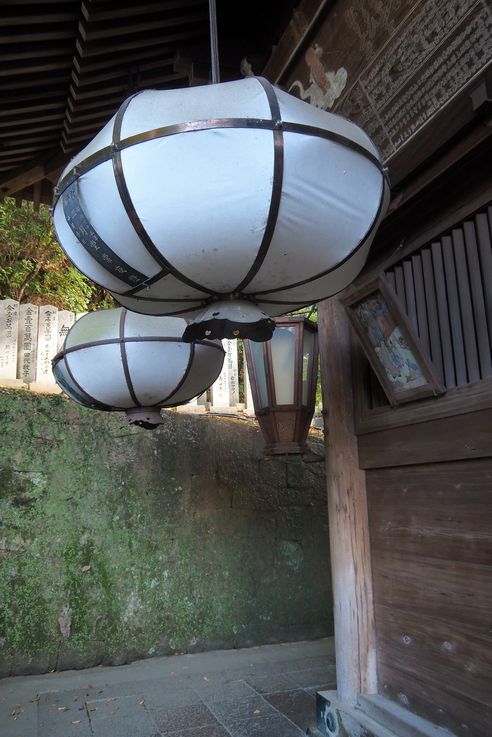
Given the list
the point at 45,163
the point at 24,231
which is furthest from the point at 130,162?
the point at 24,231

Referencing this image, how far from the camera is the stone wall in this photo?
5.54 m

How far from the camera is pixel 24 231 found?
9820 millimetres

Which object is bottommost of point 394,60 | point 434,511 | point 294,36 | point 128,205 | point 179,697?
point 179,697

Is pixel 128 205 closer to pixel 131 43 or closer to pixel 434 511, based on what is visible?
pixel 434 511

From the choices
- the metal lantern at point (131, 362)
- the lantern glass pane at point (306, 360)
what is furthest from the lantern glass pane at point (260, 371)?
the metal lantern at point (131, 362)

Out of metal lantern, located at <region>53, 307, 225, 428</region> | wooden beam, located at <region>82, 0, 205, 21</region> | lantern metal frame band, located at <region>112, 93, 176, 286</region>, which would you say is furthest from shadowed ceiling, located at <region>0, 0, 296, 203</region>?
lantern metal frame band, located at <region>112, 93, 176, 286</region>

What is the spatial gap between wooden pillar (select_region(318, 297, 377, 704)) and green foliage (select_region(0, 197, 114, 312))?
22.6 ft

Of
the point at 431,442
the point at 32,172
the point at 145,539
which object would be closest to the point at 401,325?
the point at 431,442

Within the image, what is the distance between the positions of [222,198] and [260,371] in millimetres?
2652

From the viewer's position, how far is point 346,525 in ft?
12.0

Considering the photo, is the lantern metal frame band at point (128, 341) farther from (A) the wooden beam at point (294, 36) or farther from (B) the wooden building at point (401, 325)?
(A) the wooden beam at point (294, 36)

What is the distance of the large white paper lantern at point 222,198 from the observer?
170 cm

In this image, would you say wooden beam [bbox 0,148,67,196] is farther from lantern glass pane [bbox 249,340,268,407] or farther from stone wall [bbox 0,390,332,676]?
stone wall [bbox 0,390,332,676]

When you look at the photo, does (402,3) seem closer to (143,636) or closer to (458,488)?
(458,488)
